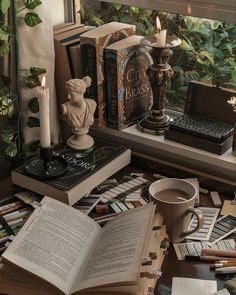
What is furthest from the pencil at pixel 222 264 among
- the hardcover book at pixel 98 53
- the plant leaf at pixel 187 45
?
the plant leaf at pixel 187 45

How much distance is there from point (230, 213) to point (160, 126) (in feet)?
1.17

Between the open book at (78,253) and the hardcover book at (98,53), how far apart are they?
0.44 metres

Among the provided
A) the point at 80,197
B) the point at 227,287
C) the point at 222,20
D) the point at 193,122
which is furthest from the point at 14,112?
the point at 227,287

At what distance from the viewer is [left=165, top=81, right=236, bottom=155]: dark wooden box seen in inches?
57.1

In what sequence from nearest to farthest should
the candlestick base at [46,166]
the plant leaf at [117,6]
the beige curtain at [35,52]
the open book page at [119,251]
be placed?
the open book page at [119,251] → the candlestick base at [46,166] → the beige curtain at [35,52] → the plant leaf at [117,6]

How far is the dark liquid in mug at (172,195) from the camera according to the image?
124 centimetres

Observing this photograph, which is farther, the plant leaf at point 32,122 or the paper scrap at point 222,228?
the plant leaf at point 32,122

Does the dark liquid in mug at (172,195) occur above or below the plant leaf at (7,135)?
below

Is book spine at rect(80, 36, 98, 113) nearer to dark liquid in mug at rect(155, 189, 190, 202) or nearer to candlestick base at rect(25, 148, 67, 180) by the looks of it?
candlestick base at rect(25, 148, 67, 180)

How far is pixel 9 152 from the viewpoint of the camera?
1.49 metres

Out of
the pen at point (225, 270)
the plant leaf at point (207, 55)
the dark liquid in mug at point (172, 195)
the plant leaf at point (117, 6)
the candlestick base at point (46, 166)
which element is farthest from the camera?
the plant leaf at point (117, 6)

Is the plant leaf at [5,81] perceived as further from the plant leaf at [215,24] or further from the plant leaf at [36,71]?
the plant leaf at [215,24]

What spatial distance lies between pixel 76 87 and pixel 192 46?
16.9 inches

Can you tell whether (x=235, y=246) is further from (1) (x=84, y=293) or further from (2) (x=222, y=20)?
(2) (x=222, y=20)
